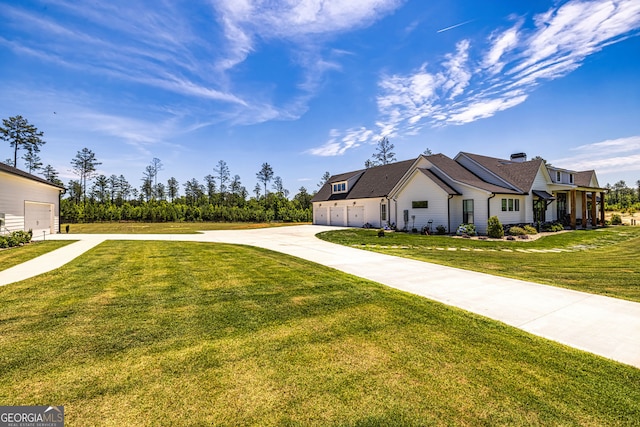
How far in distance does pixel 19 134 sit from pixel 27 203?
3403 cm

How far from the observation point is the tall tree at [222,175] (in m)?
58.2

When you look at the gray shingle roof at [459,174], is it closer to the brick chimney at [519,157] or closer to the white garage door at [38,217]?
the brick chimney at [519,157]

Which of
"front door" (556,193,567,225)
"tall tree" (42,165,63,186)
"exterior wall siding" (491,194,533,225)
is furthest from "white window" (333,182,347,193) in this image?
"tall tree" (42,165,63,186)

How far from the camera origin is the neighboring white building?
14781 millimetres

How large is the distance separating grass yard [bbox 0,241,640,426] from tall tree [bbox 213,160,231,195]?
183 ft

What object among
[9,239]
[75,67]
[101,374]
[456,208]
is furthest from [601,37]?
[9,239]

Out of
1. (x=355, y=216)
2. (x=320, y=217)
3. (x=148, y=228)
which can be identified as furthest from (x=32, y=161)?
(x=355, y=216)

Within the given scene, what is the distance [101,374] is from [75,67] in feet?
50.9

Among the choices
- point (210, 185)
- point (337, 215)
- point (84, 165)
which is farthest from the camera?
point (210, 185)

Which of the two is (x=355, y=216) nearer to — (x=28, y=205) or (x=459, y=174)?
(x=459, y=174)

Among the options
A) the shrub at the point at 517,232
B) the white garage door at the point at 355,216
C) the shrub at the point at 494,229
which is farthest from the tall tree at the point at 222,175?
the shrub at the point at 517,232

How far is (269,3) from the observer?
10.0m

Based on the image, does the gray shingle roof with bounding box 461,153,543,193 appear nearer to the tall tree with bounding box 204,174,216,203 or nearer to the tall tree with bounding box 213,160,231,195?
the tall tree with bounding box 213,160,231,195

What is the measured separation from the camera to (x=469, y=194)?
66.7ft
